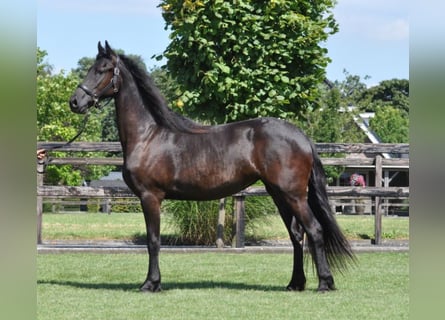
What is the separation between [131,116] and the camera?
265 inches

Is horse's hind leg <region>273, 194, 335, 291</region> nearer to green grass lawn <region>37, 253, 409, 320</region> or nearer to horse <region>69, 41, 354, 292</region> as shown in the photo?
horse <region>69, 41, 354, 292</region>

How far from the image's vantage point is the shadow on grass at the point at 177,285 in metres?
6.77

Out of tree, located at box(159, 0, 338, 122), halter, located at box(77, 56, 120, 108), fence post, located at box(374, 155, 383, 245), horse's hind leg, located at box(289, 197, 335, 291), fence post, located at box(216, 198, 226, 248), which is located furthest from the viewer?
fence post, located at box(374, 155, 383, 245)

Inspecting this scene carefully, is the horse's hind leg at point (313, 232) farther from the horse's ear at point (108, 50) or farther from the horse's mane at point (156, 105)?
the horse's ear at point (108, 50)

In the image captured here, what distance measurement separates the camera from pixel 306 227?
6.39 meters

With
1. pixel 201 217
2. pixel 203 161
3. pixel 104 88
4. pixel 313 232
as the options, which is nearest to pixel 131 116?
pixel 104 88

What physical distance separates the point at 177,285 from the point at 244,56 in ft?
13.3

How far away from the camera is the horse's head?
6.45 meters

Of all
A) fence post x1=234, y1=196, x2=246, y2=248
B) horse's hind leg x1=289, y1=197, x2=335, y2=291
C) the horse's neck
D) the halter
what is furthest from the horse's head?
fence post x1=234, y1=196, x2=246, y2=248

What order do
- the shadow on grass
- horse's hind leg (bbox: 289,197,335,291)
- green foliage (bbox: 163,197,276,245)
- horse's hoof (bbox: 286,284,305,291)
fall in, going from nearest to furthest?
1. horse's hind leg (bbox: 289,197,335,291)
2. horse's hoof (bbox: 286,284,305,291)
3. the shadow on grass
4. green foliage (bbox: 163,197,276,245)

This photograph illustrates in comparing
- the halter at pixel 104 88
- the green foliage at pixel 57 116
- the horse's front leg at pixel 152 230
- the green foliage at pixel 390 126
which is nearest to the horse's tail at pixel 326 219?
the horse's front leg at pixel 152 230

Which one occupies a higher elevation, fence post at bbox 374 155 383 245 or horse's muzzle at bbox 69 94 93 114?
horse's muzzle at bbox 69 94 93 114

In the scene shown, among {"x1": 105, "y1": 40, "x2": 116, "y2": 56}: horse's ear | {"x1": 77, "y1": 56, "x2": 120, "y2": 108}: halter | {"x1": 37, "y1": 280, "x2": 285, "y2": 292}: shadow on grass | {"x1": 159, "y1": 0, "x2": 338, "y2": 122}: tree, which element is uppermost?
{"x1": 159, "y1": 0, "x2": 338, "y2": 122}: tree
